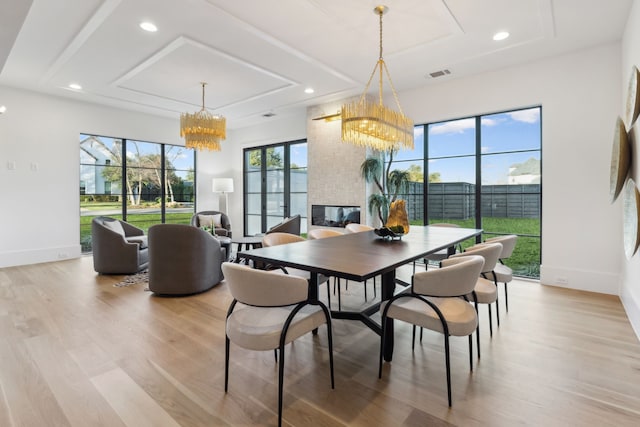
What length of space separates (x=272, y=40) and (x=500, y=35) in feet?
8.63

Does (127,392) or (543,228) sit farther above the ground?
(543,228)

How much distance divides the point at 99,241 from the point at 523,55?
652cm

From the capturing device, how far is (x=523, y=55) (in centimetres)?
427

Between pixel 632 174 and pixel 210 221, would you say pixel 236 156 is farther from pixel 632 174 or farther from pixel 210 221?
pixel 632 174

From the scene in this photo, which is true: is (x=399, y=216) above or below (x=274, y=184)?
below

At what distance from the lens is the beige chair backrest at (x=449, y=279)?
189 cm

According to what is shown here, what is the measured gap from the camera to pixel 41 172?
587 cm

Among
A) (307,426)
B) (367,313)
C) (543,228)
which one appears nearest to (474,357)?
(367,313)

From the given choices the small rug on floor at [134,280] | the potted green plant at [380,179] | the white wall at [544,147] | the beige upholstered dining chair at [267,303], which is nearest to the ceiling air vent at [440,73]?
the white wall at [544,147]

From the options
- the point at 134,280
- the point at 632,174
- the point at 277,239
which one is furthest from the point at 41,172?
the point at 632,174

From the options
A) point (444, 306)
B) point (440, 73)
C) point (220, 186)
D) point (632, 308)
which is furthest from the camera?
point (220, 186)

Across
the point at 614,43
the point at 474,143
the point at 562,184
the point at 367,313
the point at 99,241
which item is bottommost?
the point at 367,313

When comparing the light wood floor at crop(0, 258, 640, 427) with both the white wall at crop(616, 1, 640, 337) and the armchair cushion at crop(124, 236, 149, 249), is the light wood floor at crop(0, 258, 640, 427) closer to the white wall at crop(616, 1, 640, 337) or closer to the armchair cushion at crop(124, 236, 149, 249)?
the white wall at crop(616, 1, 640, 337)

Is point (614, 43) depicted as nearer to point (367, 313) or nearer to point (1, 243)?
point (367, 313)
